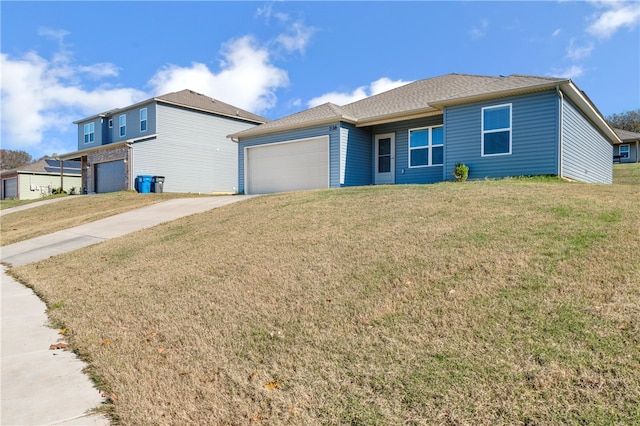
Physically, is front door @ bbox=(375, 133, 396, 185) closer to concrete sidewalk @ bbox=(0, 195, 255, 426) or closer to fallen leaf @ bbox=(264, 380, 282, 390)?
concrete sidewalk @ bbox=(0, 195, 255, 426)

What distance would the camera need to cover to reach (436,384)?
257 cm

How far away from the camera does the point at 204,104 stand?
25562mm

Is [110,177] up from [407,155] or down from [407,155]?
down

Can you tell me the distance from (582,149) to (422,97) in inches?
236

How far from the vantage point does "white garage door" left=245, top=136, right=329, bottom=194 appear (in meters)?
15.6

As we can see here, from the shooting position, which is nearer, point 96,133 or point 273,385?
point 273,385

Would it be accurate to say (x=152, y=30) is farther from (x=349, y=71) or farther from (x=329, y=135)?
(x=349, y=71)

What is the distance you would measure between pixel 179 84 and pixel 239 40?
10.9m

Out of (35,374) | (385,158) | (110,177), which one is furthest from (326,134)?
(110,177)

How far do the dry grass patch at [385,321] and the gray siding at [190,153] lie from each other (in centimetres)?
1798

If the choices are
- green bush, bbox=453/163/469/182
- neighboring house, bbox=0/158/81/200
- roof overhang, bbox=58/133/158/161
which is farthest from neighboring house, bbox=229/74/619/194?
neighboring house, bbox=0/158/81/200

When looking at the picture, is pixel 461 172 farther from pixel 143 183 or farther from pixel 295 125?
pixel 143 183

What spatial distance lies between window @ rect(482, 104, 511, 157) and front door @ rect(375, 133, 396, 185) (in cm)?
A: 378

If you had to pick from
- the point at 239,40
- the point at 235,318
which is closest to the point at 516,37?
the point at 239,40
